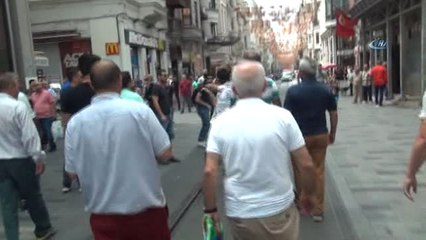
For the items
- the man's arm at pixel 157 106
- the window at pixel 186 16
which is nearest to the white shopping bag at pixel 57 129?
the man's arm at pixel 157 106

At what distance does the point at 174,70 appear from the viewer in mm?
42875

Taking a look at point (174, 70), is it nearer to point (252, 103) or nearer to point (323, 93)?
point (323, 93)

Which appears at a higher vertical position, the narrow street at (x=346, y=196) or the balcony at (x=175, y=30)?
the balcony at (x=175, y=30)

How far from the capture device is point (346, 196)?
7.50 meters

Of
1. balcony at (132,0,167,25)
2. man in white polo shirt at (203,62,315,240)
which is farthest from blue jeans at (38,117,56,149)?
balcony at (132,0,167,25)

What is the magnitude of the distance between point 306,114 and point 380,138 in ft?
23.7

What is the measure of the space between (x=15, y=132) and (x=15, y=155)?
0.70 feet

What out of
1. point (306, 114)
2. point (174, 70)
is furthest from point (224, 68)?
point (174, 70)

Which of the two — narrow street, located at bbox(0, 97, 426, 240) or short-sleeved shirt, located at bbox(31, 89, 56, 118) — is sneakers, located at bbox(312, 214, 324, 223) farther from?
short-sleeved shirt, located at bbox(31, 89, 56, 118)

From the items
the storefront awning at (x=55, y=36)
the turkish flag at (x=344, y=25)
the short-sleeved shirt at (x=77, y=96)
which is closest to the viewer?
the short-sleeved shirt at (x=77, y=96)

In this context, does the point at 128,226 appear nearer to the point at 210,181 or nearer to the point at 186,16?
the point at 210,181

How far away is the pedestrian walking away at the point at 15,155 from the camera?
213 inches

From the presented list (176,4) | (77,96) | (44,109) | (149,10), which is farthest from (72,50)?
(77,96)

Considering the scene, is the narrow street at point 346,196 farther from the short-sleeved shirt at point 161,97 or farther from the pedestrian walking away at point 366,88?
the pedestrian walking away at point 366,88
